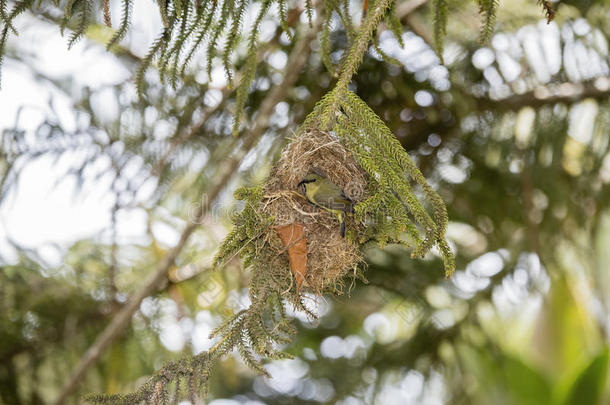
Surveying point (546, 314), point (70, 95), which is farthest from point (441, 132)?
point (546, 314)

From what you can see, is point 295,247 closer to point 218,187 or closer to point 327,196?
point 327,196

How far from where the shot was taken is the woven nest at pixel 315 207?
1.63 m

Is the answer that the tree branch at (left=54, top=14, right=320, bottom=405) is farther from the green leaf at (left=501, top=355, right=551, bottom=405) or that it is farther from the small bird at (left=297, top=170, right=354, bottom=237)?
the green leaf at (left=501, top=355, right=551, bottom=405)

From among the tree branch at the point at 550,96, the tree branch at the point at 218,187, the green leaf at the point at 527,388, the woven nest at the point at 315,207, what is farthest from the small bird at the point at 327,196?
the green leaf at the point at 527,388

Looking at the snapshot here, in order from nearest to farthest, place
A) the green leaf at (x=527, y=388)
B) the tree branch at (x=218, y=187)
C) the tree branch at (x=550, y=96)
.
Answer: the tree branch at (x=218, y=187) → the tree branch at (x=550, y=96) → the green leaf at (x=527, y=388)

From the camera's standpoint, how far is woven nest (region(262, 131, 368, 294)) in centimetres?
163

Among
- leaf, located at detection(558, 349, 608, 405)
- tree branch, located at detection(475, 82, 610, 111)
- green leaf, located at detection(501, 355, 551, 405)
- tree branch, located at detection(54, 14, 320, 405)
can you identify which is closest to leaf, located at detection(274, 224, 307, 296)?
tree branch, located at detection(54, 14, 320, 405)

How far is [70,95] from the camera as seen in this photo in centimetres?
339

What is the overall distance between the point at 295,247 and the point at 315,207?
12 cm

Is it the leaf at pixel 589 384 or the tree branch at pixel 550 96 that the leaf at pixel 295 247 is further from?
the leaf at pixel 589 384

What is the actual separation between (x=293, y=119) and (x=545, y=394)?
3.04 meters

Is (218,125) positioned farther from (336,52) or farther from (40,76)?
(40,76)

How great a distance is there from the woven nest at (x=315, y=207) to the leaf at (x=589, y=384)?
3.32m

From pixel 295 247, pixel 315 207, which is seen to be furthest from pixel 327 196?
pixel 295 247
